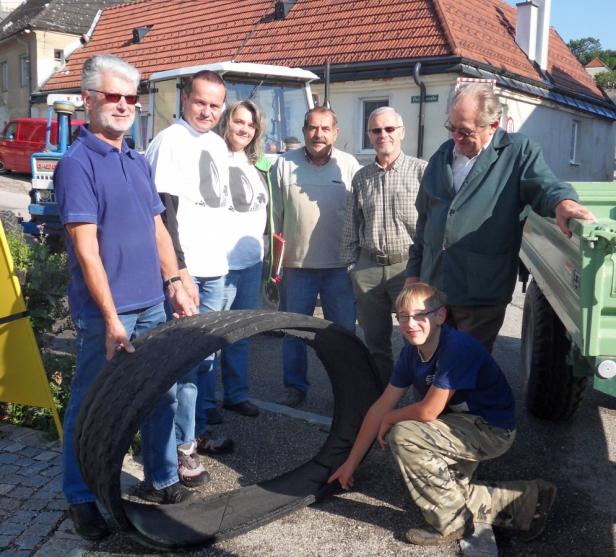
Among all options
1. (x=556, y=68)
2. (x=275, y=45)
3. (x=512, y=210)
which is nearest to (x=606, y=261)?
(x=512, y=210)

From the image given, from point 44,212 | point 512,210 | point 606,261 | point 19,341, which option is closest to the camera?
point 606,261

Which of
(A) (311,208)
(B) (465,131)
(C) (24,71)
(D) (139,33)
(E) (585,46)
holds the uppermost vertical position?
(E) (585,46)

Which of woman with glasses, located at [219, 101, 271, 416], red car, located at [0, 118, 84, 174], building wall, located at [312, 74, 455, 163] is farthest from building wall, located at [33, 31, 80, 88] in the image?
woman with glasses, located at [219, 101, 271, 416]

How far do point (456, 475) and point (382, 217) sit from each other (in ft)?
5.38

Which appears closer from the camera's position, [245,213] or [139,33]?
[245,213]

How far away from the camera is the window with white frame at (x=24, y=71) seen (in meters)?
30.2

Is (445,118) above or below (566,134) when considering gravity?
below

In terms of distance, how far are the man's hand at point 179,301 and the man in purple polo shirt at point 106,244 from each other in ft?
0.30

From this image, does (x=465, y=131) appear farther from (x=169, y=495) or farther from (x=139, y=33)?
(x=139, y=33)

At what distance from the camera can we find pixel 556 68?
22.0 m

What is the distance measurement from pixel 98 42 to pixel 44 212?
1661 centimetres

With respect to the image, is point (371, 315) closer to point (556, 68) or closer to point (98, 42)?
point (556, 68)

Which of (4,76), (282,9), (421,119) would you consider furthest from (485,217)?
(4,76)

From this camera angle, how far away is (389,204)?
4.23m
